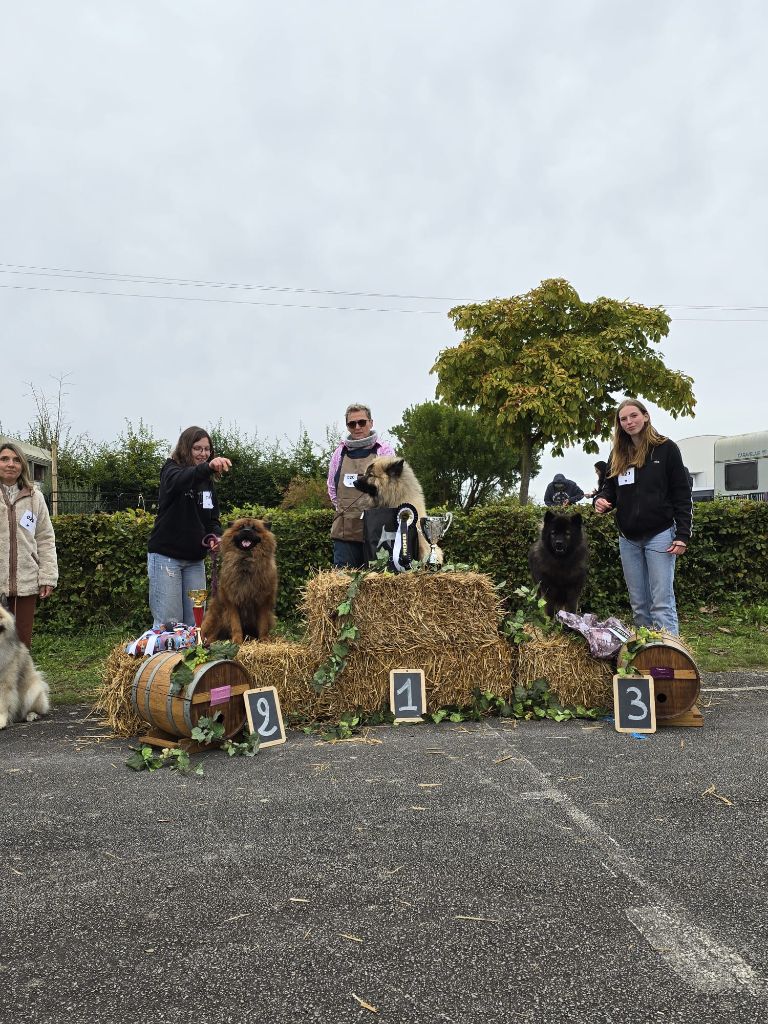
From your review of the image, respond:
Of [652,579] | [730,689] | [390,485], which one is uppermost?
[390,485]

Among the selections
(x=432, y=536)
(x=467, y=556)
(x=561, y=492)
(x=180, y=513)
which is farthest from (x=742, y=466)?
(x=180, y=513)

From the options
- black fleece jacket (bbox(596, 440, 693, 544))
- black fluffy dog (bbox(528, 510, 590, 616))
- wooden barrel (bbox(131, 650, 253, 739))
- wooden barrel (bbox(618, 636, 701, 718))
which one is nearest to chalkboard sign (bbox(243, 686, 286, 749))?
wooden barrel (bbox(131, 650, 253, 739))

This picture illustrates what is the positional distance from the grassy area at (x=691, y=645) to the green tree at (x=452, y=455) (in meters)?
24.0

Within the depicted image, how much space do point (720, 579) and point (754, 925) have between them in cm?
776

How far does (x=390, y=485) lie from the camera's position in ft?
18.5

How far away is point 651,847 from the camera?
8.99 ft

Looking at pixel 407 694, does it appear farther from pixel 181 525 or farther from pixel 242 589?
pixel 181 525

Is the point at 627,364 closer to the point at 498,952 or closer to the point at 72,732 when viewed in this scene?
the point at 72,732

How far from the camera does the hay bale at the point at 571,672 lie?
488cm

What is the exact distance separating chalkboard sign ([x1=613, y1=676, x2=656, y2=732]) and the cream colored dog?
4090 millimetres

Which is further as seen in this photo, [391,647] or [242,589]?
[242,589]

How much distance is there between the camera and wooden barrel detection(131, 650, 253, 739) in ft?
13.3

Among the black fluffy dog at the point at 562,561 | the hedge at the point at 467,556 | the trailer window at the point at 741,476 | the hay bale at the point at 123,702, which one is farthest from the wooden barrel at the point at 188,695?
the trailer window at the point at 741,476

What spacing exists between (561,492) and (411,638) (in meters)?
4.84
